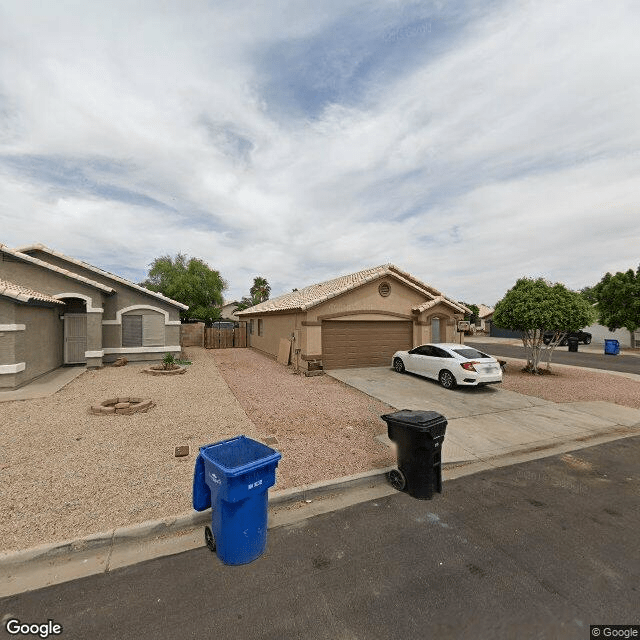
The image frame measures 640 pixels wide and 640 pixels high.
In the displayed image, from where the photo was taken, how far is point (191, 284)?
38312 millimetres

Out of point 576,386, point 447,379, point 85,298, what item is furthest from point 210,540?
point 85,298

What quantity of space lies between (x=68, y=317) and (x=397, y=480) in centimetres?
1583

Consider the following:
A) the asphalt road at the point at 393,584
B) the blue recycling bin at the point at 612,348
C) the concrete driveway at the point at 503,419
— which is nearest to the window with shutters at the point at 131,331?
the concrete driveway at the point at 503,419

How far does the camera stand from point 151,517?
163 inches

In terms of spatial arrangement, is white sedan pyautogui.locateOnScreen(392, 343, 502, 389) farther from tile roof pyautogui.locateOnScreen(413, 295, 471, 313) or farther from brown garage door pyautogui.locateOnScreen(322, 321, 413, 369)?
tile roof pyautogui.locateOnScreen(413, 295, 471, 313)

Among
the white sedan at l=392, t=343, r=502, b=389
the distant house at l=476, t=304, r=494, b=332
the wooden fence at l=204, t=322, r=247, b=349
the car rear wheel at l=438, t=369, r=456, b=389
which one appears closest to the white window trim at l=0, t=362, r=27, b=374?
the white sedan at l=392, t=343, r=502, b=389

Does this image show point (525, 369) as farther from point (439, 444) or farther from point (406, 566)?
point (406, 566)

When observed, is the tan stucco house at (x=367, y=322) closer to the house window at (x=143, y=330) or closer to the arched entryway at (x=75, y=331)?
the house window at (x=143, y=330)

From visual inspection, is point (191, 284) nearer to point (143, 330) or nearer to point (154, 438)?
point (143, 330)

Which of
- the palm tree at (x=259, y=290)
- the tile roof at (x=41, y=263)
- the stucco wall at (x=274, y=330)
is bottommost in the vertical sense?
the stucco wall at (x=274, y=330)

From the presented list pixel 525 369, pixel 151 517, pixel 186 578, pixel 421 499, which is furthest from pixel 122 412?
pixel 525 369

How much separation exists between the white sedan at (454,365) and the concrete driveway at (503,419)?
419 mm

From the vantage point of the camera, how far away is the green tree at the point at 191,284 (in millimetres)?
38031

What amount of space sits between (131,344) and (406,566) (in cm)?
1593
